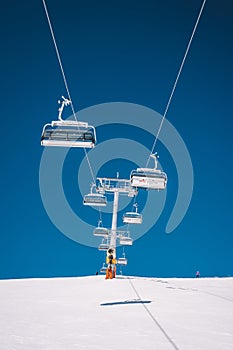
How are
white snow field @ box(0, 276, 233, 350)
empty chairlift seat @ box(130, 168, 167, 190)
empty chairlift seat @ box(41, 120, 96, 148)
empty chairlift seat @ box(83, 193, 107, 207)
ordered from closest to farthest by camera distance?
1. white snow field @ box(0, 276, 233, 350)
2. empty chairlift seat @ box(41, 120, 96, 148)
3. empty chairlift seat @ box(130, 168, 167, 190)
4. empty chairlift seat @ box(83, 193, 107, 207)

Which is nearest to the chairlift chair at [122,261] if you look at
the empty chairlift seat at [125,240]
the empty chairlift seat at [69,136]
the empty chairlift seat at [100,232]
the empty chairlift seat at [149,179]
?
the empty chairlift seat at [125,240]

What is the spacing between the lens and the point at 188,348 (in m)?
3.47

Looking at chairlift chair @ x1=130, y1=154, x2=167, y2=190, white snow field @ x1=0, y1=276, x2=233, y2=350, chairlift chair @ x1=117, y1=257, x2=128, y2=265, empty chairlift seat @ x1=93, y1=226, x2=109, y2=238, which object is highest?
chairlift chair @ x1=130, y1=154, x2=167, y2=190

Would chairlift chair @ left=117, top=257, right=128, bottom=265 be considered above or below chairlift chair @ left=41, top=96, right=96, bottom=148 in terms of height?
below

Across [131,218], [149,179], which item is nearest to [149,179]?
[149,179]

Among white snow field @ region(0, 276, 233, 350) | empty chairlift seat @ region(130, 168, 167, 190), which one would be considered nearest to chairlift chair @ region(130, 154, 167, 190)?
Result: empty chairlift seat @ region(130, 168, 167, 190)

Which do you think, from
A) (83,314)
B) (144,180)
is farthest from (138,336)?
(144,180)

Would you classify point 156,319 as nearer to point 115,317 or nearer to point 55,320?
point 115,317

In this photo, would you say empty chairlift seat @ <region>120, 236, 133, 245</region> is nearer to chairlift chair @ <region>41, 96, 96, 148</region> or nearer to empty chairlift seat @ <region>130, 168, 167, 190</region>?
empty chairlift seat @ <region>130, 168, 167, 190</region>

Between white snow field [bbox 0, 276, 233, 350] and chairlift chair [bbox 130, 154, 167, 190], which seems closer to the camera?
white snow field [bbox 0, 276, 233, 350]

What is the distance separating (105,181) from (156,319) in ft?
71.2

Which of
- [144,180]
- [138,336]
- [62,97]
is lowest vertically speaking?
[138,336]

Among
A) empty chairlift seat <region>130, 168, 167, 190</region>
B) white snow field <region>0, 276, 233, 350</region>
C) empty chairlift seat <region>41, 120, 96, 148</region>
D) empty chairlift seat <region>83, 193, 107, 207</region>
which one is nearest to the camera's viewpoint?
Result: white snow field <region>0, 276, 233, 350</region>

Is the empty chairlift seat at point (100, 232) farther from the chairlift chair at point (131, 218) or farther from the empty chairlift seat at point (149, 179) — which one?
the empty chairlift seat at point (149, 179)
